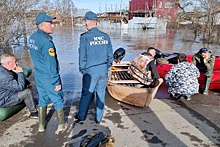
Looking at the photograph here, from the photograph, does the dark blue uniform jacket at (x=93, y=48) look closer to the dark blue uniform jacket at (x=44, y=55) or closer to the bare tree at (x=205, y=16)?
the dark blue uniform jacket at (x=44, y=55)

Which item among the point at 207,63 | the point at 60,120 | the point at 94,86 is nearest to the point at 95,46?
the point at 94,86

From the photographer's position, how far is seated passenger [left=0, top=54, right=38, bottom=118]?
336cm

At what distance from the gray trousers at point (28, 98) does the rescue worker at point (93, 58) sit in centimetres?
95

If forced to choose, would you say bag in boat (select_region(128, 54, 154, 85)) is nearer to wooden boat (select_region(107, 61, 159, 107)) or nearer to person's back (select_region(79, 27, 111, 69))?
wooden boat (select_region(107, 61, 159, 107))

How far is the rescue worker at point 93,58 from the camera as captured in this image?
3.31 metres

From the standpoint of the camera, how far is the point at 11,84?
339 cm

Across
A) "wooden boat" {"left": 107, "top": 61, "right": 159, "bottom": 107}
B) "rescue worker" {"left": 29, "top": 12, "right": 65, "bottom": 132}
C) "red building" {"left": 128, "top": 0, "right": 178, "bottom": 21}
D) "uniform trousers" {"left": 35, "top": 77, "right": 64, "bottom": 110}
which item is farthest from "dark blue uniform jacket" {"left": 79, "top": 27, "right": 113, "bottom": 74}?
"red building" {"left": 128, "top": 0, "right": 178, "bottom": 21}

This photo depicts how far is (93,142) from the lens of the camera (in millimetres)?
2352

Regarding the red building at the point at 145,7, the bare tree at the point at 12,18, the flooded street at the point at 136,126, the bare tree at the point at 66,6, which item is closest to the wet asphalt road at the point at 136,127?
the flooded street at the point at 136,126

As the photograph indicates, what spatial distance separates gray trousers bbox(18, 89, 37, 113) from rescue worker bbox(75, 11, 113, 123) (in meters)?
0.95

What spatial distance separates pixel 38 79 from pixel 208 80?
4.33 metres

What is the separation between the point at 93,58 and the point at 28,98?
57.1 inches

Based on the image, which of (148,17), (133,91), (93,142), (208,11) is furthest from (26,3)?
(148,17)

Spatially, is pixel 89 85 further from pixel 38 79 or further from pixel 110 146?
pixel 110 146
